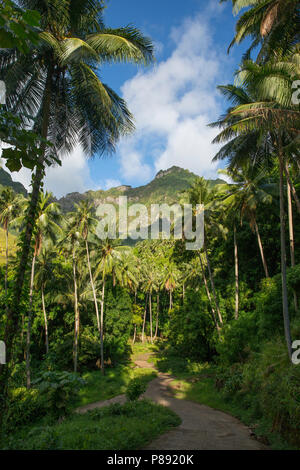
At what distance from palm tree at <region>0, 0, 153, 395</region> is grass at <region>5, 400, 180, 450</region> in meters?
5.36

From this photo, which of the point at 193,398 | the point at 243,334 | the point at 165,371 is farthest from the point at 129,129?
the point at 165,371

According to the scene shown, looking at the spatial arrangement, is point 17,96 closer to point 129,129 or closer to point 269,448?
point 129,129

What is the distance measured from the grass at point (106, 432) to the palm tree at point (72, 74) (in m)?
5.36

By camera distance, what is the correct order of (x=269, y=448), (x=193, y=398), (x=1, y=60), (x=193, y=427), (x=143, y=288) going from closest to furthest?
(x=269, y=448) → (x=1, y=60) → (x=193, y=427) → (x=193, y=398) → (x=143, y=288)

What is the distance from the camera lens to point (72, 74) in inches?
337

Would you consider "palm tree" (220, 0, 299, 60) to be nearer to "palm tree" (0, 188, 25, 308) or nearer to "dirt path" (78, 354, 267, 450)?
"dirt path" (78, 354, 267, 450)

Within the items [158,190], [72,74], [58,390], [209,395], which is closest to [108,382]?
[209,395]

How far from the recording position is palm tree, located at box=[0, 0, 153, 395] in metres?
7.50

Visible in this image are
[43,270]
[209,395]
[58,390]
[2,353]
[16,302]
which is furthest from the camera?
[43,270]

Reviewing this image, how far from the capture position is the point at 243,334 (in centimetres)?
1622

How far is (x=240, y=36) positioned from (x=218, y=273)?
17.1 meters

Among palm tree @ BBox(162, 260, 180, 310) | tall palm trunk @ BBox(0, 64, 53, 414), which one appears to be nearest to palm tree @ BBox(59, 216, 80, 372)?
tall palm trunk @ BBox(0, 64, 53, 414)

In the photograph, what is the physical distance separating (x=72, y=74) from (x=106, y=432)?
9.48 m

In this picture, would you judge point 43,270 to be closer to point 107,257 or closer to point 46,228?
point 46,228
